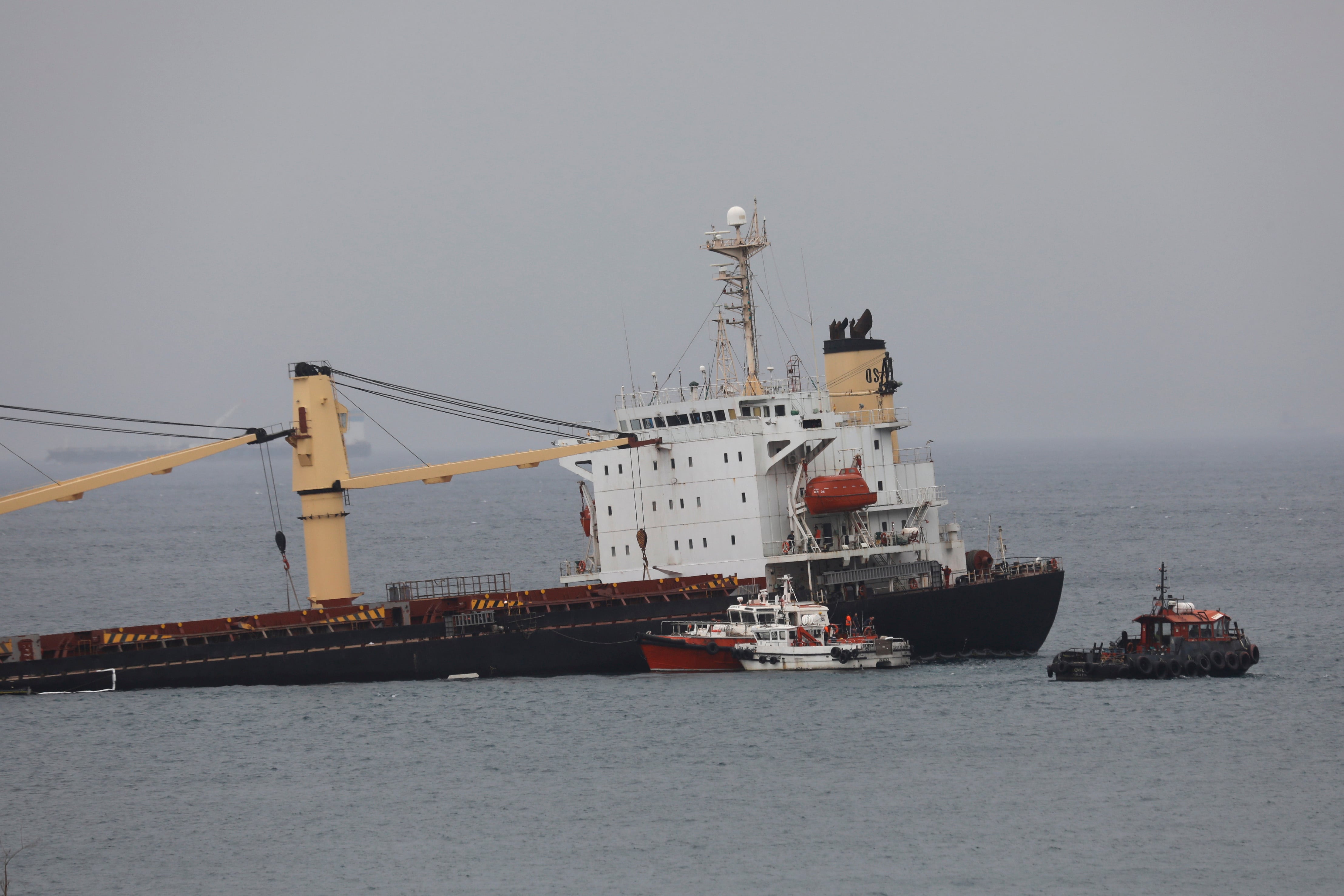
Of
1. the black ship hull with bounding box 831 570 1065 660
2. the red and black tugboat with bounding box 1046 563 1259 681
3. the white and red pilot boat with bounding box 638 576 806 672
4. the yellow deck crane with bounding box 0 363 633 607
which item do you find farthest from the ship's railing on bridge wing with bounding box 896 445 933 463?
the yellow deck crane with bounding box 0 363 633 607

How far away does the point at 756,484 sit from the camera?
133 feet

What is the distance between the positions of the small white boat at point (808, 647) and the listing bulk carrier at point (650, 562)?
4.73 ft

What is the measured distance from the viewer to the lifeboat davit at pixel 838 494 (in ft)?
129

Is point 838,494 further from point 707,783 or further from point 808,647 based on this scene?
point 707,783

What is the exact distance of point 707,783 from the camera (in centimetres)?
2903

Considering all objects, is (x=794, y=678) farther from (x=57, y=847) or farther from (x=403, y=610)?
(x=57, y=847)

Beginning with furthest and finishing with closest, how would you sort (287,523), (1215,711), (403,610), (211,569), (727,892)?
1. (287,523)
2. (211,569)
3. (403,610)
4. (1215,711)
5. (727,892)

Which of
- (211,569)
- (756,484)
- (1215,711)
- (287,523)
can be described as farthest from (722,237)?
(287,523)

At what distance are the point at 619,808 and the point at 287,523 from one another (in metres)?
114

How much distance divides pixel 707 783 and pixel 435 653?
1277 cm

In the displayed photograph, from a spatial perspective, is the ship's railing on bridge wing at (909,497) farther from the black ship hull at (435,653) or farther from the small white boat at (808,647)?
the small white boat at (808,647)

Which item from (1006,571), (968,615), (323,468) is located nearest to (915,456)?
(1006,571)

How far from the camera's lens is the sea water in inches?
964

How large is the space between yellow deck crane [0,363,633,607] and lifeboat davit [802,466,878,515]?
17.7 ft
